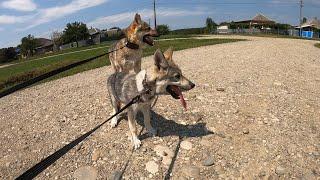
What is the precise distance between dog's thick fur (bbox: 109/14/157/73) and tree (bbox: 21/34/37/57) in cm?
8691

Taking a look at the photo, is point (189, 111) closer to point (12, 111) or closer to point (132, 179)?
point (132, 179)

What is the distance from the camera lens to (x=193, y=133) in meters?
9.16

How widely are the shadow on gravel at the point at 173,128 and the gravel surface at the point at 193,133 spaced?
2cm

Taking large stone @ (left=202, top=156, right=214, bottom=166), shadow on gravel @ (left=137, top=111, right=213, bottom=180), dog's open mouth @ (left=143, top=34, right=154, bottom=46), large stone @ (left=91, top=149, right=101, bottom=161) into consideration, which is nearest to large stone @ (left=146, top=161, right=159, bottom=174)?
shadow on gravel @ (left=137, top=111, right=213, bottom=180)

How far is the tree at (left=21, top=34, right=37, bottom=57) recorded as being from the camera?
303ft

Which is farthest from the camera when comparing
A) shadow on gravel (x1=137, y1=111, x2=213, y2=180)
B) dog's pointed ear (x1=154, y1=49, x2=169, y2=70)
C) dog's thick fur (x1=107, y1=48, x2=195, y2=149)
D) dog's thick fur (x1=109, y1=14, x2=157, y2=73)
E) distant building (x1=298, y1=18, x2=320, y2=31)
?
distant building (x1=298, y1=18, x2=320, y2=31)

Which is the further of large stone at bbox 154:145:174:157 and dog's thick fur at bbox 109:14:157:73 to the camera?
dog's thick fur at bbox 109:14:157:73

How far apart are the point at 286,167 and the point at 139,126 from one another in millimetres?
3425

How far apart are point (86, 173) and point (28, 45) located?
90691 mm

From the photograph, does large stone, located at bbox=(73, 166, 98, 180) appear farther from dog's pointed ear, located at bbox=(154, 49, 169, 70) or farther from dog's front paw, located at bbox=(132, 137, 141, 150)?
dog's pointed ear, located at bbox=(154, 49, 169, 70)

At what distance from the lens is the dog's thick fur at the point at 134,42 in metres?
10.1

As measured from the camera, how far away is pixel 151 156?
8266 millimetres

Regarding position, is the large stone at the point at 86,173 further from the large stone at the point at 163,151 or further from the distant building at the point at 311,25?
the distant building at the point at 311,25

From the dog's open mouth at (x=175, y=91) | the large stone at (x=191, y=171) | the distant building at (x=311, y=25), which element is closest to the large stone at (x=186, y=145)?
the large stone at (x=191, y=171)
